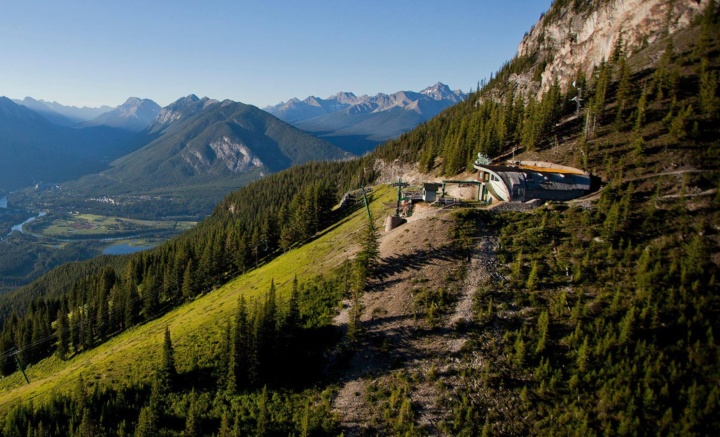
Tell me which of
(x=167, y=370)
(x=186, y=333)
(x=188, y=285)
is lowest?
(x=188, y=285)

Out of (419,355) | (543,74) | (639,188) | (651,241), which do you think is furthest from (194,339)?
(543,74)

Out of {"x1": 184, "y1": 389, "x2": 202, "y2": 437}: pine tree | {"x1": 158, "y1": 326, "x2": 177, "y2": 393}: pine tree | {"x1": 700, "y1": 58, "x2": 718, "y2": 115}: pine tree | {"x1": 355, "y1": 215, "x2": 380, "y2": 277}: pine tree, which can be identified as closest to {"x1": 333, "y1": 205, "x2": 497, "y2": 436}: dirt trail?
{"x1": 355, "y1": 215, "x2": 380, "y2": 277}: pine tree

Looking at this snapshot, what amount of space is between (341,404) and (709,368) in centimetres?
3048

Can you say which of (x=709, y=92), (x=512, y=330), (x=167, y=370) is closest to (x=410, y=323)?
(x=512, y=330)

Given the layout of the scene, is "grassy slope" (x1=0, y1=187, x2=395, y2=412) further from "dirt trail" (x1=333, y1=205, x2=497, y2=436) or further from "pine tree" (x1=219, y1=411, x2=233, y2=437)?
"dirt trail" (x1=333, y1=205, x2=497, y2=436)

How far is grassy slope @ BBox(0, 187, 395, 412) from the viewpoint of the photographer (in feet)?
161

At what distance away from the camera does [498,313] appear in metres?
41.7

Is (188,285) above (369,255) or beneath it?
beneath

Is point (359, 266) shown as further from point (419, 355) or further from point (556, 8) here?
point (556, 8)

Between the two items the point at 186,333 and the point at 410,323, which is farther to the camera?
the point at 186,333

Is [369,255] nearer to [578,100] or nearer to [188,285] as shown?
[188,285]

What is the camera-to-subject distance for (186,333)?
5428 cm

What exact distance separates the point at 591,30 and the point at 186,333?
445 feet

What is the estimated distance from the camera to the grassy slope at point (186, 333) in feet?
161
